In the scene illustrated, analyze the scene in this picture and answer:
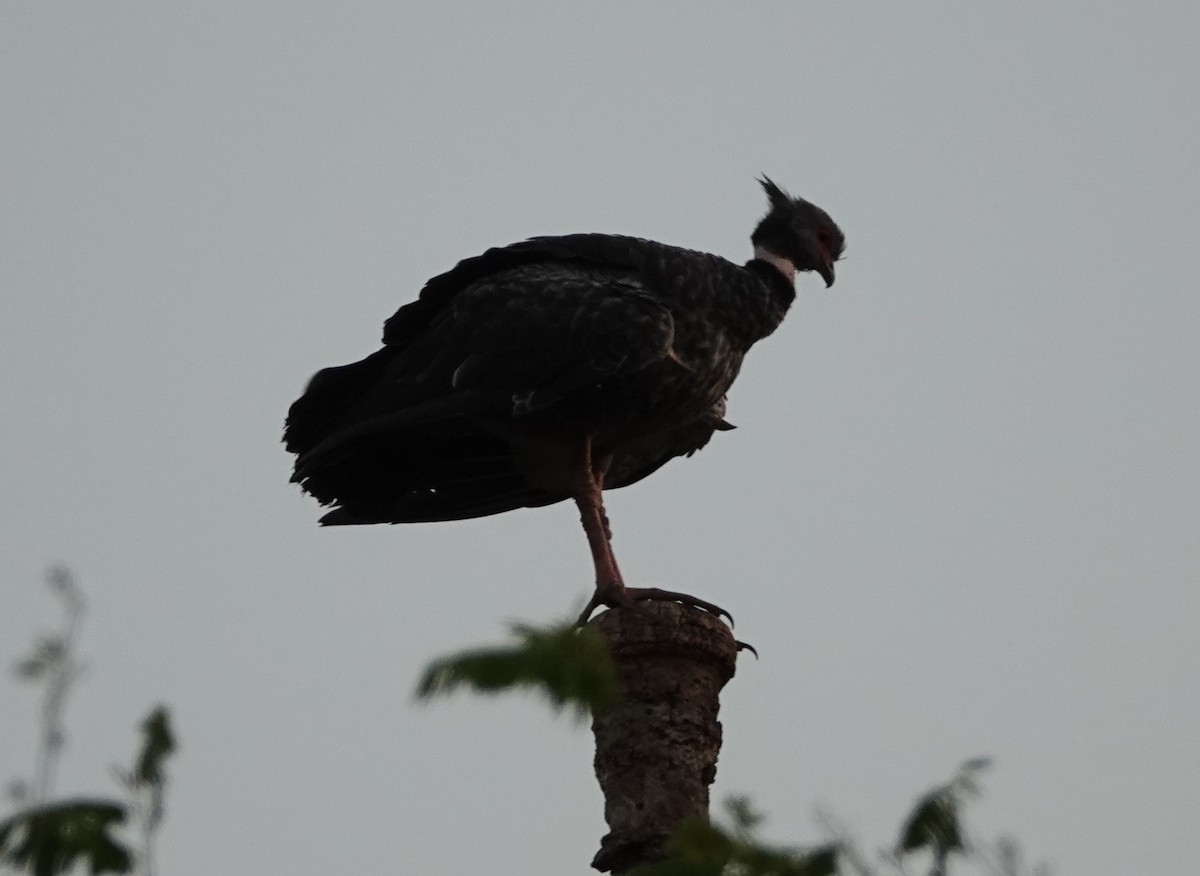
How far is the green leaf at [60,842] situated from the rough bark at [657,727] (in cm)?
356

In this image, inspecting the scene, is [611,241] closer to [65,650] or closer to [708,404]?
[708,404]

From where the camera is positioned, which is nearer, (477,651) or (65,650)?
(477,651)

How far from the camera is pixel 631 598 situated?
7211 mm

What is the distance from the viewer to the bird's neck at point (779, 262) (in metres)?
8.88

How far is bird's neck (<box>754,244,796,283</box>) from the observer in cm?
888

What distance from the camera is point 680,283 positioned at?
8102 mm

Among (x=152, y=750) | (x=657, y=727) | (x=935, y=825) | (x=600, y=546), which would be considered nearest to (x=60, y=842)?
(x=152, y=750)

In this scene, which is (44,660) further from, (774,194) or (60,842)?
(774,194)

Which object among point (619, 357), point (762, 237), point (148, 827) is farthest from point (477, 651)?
point (762, 237)

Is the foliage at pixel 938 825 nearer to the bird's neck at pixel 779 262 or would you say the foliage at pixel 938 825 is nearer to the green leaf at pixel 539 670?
the green leaf at pixel 539 670

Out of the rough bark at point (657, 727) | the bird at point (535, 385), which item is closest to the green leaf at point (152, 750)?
the rough bark at point (657, 727)

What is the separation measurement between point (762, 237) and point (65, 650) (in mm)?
6466

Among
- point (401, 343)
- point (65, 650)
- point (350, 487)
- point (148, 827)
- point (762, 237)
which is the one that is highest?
point (762, 237)

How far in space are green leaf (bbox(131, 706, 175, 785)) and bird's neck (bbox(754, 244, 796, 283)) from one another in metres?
6.18
